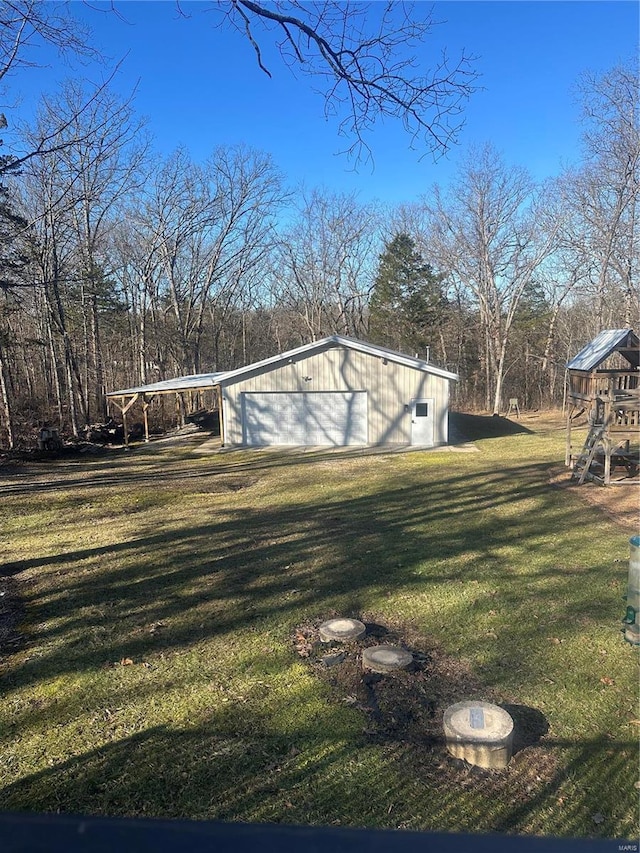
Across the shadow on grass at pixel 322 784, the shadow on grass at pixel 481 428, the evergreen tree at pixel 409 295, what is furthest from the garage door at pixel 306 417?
the evergreen tree at pixel 409 295

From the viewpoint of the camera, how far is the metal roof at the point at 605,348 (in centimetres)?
1109

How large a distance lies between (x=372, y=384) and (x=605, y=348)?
8.33 m

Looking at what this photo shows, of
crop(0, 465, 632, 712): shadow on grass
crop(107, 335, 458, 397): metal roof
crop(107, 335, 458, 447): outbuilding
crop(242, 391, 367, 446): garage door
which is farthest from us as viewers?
crop(242, 391, 367, 446): garage door

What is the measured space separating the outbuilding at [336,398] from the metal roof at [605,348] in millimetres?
6126

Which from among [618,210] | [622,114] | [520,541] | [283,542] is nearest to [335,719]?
[283,542]

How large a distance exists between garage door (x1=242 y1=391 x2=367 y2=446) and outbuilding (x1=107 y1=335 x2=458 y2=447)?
0.11ft

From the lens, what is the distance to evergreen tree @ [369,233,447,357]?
117 ft

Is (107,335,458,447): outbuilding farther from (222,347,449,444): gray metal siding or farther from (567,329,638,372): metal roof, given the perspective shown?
(567,329,638,372): metal roof

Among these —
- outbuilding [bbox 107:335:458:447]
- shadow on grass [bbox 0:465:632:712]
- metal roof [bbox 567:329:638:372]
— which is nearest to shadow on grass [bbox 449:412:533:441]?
outbuilding [bbox 107:335:458:447]

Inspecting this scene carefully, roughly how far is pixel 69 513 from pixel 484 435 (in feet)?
51.6

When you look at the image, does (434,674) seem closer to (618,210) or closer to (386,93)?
(386,93)

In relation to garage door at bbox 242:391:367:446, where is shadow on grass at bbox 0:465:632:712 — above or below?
below

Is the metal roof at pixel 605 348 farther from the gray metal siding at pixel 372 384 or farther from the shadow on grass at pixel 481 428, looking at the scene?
the shadow on grass at pixel 481 428

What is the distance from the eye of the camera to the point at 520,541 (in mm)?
7613
